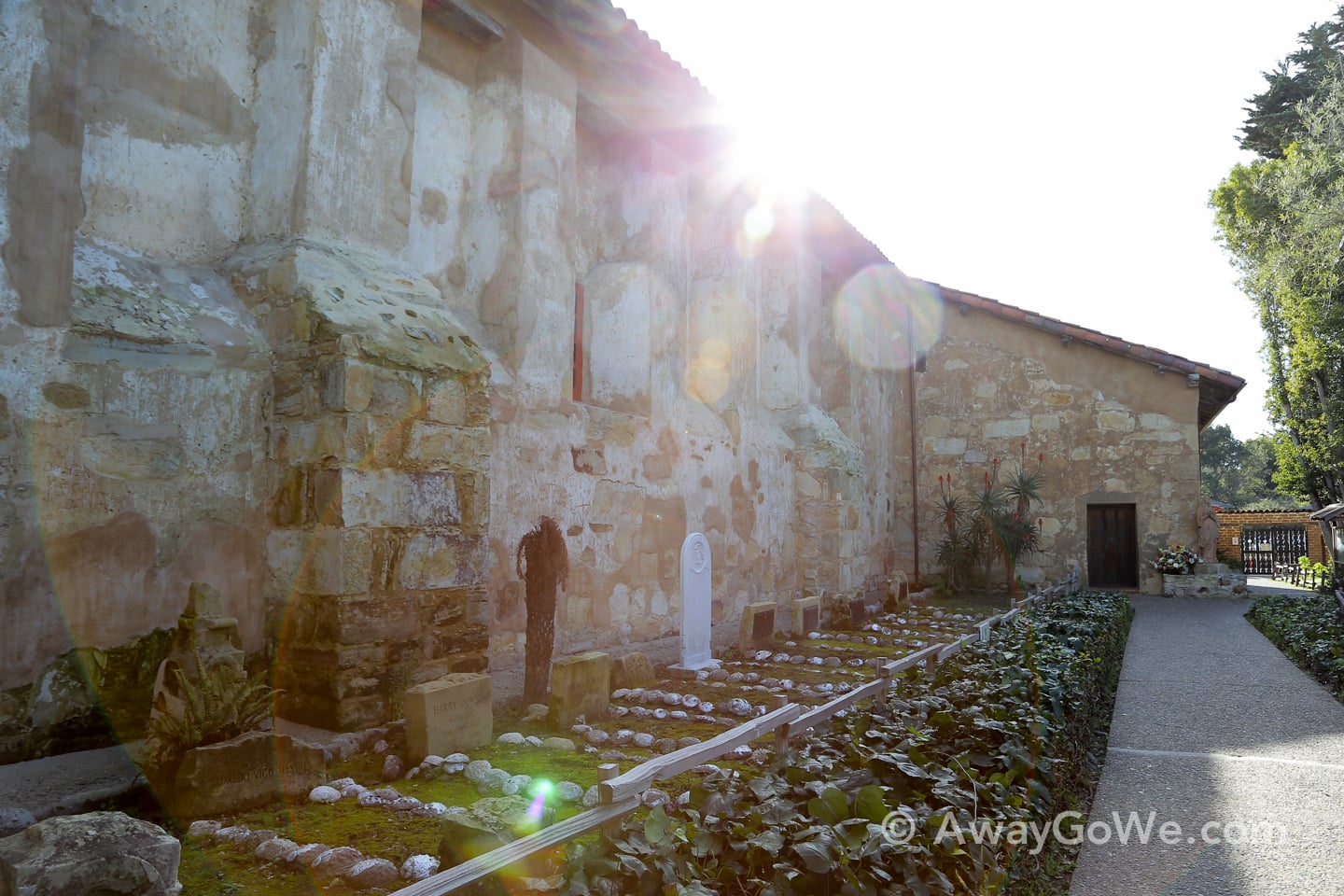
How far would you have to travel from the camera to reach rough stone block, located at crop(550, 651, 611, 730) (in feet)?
14.4

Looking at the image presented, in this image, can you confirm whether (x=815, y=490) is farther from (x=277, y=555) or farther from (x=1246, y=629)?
(x=277, y=555)

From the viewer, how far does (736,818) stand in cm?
228

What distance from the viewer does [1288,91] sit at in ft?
72.3

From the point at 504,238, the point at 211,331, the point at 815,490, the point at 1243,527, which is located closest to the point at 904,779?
the point at 211,331

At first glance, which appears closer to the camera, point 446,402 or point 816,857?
point 816,857

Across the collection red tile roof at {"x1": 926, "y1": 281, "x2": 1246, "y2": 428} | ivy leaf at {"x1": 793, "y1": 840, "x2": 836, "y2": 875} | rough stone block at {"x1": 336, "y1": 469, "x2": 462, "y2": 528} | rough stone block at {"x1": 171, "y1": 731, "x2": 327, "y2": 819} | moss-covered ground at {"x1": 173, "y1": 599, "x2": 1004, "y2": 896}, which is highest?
red tile roof at {"x1": 926, "y1": 281, "x2": 1246, "y2": 428}

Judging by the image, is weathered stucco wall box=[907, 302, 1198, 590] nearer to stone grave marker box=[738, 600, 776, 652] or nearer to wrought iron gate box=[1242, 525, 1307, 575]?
stone grave marker box=[738, 600, 776, 652]

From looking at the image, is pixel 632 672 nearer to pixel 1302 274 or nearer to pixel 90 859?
pixel 90 859

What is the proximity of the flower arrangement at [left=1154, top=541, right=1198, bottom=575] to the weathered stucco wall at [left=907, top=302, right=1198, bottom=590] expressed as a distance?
0.58ft

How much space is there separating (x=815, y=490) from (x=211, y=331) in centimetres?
704

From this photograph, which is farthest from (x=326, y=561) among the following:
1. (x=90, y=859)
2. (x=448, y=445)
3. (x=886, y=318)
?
(x=886, y=318)

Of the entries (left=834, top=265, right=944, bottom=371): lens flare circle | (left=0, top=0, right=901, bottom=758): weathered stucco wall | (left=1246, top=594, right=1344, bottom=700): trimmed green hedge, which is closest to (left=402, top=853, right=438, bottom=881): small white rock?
(left=0, top=0, right=901, bottom=758): weathered stucco wall

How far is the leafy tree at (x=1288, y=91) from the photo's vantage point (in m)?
21.0

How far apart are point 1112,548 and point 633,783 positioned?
46.7ft
